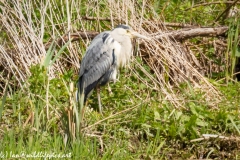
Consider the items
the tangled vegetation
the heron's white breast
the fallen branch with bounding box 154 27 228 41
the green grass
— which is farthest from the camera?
the fallen branch with bounding box 154 27 228 41

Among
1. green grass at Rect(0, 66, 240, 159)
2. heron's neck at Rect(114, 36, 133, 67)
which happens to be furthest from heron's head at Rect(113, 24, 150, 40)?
green grass at Rect(0, 66, 240, 159)

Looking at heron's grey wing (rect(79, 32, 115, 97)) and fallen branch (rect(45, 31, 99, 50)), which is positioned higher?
fallen branch (rect(45, 31, 99, 50))

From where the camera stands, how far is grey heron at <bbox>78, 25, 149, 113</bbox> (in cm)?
662

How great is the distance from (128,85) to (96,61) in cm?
47

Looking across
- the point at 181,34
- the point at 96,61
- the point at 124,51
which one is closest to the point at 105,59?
the point at 96,61

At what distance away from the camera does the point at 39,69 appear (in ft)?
16.5

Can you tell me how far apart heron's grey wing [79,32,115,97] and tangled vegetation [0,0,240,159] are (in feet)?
0.56

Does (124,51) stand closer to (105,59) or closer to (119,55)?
(119,55)

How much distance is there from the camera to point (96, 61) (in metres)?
6.70

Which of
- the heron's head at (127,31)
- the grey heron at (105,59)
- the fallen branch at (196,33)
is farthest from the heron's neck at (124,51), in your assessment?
the fallen branch at (196,33)

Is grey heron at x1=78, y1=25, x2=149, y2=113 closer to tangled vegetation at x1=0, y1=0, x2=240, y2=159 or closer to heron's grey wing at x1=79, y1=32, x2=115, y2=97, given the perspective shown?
heron's grey wing at x1=79, y1=32, x2=115, y2=97

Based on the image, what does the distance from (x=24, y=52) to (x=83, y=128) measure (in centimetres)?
168

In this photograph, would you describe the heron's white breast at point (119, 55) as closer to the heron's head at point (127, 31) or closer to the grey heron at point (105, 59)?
the grey heron at point (105, 59)

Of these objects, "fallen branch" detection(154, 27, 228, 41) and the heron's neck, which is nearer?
the heron's neck
